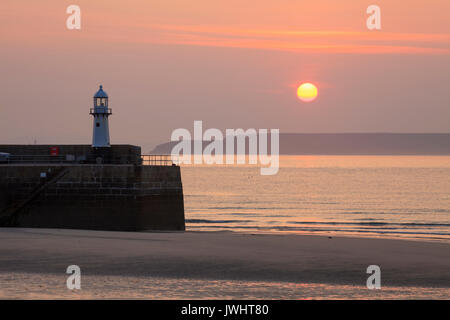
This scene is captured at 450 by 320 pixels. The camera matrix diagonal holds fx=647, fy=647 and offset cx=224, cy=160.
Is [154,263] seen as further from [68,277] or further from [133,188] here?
[133,188]

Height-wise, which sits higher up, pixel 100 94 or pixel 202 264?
Result: pixel 100 94

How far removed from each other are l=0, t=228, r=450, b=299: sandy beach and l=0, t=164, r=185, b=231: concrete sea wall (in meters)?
4.77

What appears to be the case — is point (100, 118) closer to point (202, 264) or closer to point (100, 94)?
point (100, 94)

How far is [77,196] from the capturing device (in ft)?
112

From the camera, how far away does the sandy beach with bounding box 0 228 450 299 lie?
1669cm

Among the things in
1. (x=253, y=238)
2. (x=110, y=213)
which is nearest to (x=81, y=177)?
(x=110, y=213)

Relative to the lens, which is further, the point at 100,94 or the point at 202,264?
the point at 100,94

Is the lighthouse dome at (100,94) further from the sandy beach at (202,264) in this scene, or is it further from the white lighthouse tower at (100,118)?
the sandy beach at (202,264)

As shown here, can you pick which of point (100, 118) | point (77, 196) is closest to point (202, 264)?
point (77, 196)

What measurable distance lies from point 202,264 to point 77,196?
49.9ft

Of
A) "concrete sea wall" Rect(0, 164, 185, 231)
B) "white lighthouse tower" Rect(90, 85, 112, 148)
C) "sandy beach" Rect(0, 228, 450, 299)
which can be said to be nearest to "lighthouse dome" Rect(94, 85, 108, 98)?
"white lighthouse tower" Rect(90, 85, 112, 148)

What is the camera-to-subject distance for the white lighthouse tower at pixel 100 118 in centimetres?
4221

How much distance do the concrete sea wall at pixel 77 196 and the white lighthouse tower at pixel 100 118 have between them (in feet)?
25.7
